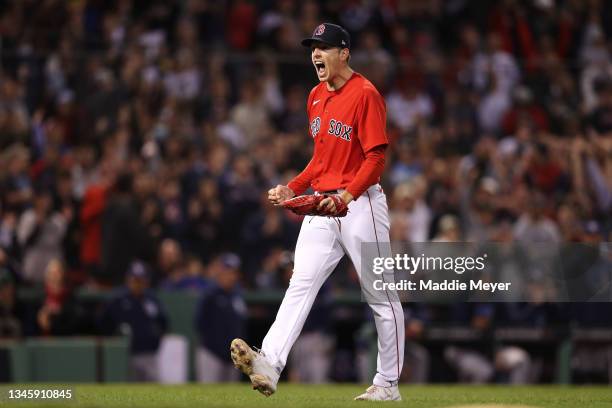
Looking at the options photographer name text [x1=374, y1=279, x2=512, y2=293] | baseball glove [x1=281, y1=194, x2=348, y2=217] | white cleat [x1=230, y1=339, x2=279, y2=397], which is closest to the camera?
white cleat [x1=230, y1=339, x2=279, y2=397]

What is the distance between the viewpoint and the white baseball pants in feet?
26.4

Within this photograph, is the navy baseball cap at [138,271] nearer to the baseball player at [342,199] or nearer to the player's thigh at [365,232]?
the baseball player at [342,199]

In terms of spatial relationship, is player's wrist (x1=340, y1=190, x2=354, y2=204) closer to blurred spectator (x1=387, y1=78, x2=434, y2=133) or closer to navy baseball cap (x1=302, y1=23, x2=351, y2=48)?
navy baseball cap (x1=302, y1=23, x2=351, y2=48)

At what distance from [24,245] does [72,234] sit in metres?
0.58

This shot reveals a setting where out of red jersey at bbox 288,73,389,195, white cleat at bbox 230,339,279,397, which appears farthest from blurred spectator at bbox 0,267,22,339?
white cleat at bbox 230,339,279,397

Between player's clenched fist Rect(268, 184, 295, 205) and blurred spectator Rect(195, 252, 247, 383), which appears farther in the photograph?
blurred spectator Rect(195, 252, 247, 383)

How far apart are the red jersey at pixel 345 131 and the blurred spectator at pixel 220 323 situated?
5.79 metres

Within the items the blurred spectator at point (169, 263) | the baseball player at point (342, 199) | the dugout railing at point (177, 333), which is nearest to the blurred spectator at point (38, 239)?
the dugout railing at point (177, 333)

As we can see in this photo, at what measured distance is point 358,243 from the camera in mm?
8070

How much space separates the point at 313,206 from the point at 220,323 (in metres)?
6.34

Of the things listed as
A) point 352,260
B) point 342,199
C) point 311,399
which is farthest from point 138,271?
point 342,199

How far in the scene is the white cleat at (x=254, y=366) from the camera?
25.1 feet

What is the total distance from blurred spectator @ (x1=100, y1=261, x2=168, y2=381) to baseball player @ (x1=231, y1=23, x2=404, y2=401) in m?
6.03

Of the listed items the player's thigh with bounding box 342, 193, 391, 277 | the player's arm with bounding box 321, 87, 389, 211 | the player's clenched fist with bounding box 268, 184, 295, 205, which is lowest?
the player's thigh with bounding box 342, 193, 391, 277
